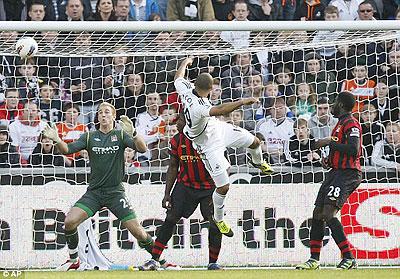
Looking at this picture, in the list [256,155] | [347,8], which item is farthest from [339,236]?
[347,8]

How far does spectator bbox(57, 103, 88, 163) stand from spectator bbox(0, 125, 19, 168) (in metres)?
0.71

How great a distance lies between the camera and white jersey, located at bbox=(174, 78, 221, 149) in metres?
11.9

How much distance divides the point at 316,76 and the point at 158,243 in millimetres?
3750

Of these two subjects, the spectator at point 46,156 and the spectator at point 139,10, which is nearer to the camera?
the spectator at point 46,156

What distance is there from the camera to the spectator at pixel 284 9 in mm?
17359

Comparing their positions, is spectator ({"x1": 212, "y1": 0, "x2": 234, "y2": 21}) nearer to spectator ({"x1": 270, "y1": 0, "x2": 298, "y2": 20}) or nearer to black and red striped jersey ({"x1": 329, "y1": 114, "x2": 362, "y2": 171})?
spectator ({"x1": 270, "y1": 0, "x2": 298, "y2": 20})

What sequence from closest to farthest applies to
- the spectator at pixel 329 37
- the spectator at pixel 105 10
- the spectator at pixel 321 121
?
the spectator at pixel 329 37
the spectator at pixel 321 121
the spectator at pixel 105 10

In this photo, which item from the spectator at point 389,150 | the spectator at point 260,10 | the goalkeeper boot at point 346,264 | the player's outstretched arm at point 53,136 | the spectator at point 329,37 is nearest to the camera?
the player's outstretched arm at point 53,136

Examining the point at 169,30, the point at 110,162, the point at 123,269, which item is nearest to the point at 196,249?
the point at 123,269

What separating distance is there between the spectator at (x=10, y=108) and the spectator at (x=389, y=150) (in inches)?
200

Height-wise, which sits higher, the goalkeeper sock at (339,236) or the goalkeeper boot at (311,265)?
the goalkeeper sock at (339,236)

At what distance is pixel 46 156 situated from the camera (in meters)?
14.2

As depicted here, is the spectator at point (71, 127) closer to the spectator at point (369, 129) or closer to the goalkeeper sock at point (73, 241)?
the goalkeeper sock at point (73, 241)

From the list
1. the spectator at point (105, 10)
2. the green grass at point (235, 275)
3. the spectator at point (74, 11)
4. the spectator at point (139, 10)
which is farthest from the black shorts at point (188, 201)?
the spectator at point (139, 10)
